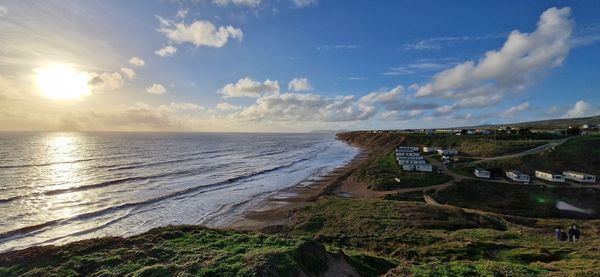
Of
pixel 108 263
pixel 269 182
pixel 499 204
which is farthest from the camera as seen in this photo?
pixel 269 182

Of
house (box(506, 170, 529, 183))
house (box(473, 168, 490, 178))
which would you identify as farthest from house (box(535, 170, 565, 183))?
house (box(473, 168, 490, 178))

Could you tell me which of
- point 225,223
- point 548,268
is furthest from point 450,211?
point 225,223

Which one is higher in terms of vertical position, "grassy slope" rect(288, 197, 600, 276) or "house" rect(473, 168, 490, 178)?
"house" rect(473, 168, 490, 178)

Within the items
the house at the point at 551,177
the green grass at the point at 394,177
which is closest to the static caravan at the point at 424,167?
the green grass at the point at 394,177

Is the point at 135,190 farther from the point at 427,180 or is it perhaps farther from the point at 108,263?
the point at 427,180

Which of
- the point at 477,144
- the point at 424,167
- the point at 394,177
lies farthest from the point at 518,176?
the point at 477,144

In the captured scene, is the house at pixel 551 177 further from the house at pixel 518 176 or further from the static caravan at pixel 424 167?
the static caravan at pixel 424 167

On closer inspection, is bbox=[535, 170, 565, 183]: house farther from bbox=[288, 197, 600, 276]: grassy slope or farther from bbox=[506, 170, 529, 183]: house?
bbox=[288, 197, 600, 276]: grassy slope
